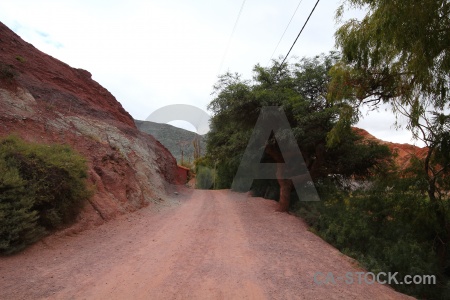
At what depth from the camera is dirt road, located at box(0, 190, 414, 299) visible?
422 cm

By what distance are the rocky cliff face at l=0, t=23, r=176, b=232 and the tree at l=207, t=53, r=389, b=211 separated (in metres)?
4.59

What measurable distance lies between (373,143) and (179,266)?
33.7 feet

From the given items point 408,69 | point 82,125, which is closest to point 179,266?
point 408,69

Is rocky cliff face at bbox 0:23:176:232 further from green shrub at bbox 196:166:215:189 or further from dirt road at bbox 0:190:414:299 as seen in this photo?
green shrub at bbox 196:166:215:189

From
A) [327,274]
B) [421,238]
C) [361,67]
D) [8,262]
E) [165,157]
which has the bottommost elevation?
[8,262]

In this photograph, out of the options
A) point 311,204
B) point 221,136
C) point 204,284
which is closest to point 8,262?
point 204,284

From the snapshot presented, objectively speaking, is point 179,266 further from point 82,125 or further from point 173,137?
point 173,137

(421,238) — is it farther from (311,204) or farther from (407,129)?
(311,204)

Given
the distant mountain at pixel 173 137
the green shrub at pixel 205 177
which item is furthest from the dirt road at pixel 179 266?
the distant mountain at pixel 173 137

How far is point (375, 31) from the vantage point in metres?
4.52

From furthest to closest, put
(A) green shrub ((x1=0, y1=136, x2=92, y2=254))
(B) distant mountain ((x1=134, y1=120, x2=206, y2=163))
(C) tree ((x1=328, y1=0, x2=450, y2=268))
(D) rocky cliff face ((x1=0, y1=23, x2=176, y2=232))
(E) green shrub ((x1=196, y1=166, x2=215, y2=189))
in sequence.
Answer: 1. (B) distant mountain ((x1=134, y1=120, x2=206, y2=163))
2. (E) green shrub ((x1=196, y1=166, x2=215, y2=189))
3. (D) rocky cliff face ((x1=0, y1=23, x2=176, y2=232))
4. (A) green shrub ((x1=0, y1=136, x2=92, y2=254))
5. (C) tree ((x1=328, y1=0, x2=450, y2=268))

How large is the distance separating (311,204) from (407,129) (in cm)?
605

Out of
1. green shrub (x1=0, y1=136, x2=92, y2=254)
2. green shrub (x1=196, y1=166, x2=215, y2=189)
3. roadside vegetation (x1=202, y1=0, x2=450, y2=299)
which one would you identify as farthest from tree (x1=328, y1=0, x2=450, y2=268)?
green shrub (x1=196, y1=166, x2=215, y2=189)

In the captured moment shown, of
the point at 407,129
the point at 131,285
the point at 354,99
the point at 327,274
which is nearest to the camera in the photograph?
the point at 131,285
